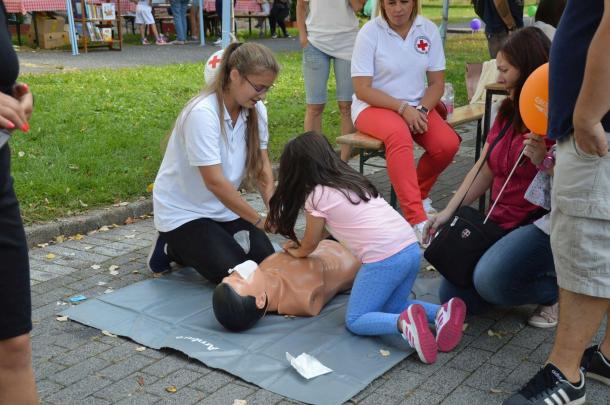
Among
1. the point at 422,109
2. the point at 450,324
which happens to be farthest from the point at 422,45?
the point at 450,324

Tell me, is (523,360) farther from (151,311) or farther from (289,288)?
(151,311)

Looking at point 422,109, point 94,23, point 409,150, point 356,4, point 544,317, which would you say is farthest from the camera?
point 94,23

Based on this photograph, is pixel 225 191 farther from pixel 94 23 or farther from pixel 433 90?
pixel 94 23

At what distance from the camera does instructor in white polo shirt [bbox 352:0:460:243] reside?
16.4 ft

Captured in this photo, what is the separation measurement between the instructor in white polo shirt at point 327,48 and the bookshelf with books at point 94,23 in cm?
920

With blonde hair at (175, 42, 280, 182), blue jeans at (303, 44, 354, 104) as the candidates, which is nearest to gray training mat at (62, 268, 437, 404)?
blonde hair at (175, 42, 280, 182)

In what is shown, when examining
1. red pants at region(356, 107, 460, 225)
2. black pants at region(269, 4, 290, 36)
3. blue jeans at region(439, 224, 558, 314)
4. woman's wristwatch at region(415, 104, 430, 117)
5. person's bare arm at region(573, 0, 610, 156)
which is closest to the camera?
person's bare arm at region(573, 0, 610, 156)

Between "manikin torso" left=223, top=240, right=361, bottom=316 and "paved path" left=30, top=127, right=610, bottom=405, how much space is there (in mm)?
510

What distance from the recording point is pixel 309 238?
3.65 meters

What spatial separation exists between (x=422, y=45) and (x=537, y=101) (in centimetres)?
207

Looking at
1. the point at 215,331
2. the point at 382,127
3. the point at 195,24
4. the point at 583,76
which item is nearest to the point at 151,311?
the point at 215,331

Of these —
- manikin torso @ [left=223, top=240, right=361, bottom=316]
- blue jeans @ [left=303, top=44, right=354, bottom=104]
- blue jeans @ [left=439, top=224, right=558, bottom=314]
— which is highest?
blue jeans @ [left=303, top=44, right=354, bottom=104]

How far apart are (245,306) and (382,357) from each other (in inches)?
25.9

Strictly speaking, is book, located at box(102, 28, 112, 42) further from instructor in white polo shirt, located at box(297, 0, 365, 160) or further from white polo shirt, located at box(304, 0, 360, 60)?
white polo shirt, located at box(304, 0, 360, 60)
